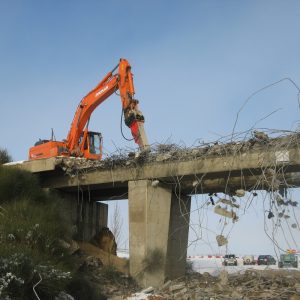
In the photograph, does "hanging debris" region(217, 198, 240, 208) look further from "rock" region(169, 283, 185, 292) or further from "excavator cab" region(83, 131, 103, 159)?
"excavator cab" region(83, 131, 103, 159)

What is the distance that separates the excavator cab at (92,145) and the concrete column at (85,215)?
7.02 feet

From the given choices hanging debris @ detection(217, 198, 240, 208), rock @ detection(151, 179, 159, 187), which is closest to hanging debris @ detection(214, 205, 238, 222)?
hanging debris @ detection(217, 198, 240, 208)

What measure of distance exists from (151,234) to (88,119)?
25.1 ft

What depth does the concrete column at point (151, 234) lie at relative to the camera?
13141 mm

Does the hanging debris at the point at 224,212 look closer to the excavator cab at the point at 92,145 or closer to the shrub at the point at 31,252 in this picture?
the shrub at the point at 31,252

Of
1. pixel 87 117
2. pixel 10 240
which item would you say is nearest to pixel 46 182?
pixel 87 117

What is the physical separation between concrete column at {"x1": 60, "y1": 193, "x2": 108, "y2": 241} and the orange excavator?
6.78 feet

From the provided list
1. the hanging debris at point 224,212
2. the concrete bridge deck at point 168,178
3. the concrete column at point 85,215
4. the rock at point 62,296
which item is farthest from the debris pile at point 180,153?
the rock at point 62,296

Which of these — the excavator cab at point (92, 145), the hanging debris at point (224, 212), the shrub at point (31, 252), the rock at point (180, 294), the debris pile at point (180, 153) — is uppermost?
the excavator cab at point (92, 145)

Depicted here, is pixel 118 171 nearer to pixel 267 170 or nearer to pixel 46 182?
pixel 46 182

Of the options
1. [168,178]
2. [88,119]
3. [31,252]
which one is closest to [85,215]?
[88,119]

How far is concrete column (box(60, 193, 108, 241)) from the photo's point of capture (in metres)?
16.8

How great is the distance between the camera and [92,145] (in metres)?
19.4

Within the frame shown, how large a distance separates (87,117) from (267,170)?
10219 millimetres
